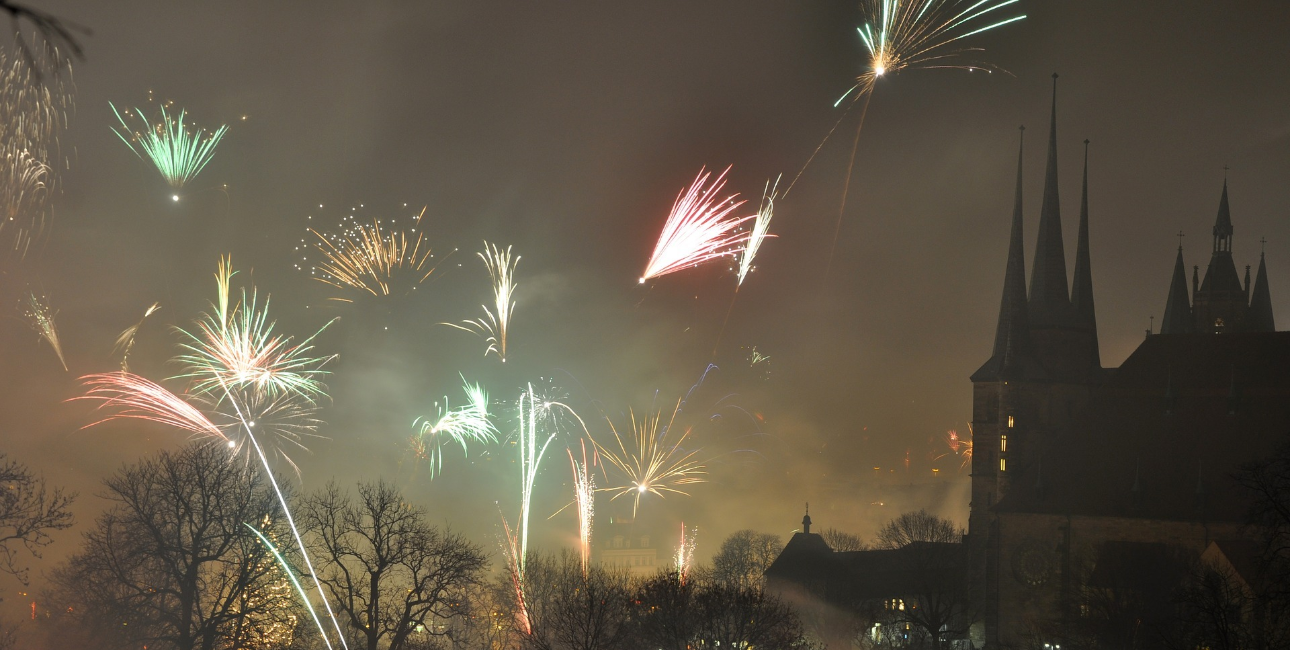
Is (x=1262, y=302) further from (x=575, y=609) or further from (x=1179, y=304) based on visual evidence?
(x=575, y=609)

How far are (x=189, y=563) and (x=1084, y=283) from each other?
154ft

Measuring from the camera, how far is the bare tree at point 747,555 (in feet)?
257

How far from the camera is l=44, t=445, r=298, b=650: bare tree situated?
105ft

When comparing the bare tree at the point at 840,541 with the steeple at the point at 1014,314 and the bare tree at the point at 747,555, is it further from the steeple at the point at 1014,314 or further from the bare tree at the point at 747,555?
the steeple at the point at 1014,314

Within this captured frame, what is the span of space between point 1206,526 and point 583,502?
96.4 feet

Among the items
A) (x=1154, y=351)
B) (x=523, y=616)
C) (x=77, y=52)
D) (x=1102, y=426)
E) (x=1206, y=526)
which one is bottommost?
(x=523, y=616)

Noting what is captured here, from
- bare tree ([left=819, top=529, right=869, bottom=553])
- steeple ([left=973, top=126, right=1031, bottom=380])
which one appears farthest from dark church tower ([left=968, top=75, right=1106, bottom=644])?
bare tree ([left=819, top=529, right=869, bottom=553])

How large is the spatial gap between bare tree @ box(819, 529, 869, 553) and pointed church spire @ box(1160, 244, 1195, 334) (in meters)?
29.1

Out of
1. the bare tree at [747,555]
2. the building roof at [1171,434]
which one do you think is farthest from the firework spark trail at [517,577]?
the building roof at [1171,434]

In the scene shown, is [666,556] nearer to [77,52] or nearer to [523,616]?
[523,616]

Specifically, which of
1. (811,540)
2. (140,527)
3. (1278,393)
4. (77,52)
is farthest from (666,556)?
(77,52)

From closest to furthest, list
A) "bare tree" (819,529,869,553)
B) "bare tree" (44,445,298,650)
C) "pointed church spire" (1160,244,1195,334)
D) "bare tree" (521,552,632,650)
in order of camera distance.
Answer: "bare tree" (44,445,298,650) → "bare tree" (521,552,632,650) → "pointed church spire" (1160,244,1195,334) → "bare tree" (819,529,869,553)

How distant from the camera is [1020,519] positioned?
57781mm

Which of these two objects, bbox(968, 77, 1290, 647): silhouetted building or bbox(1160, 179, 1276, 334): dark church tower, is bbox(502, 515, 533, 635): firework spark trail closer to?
bbox(968, 77, 1290, 647): silhouetted building
